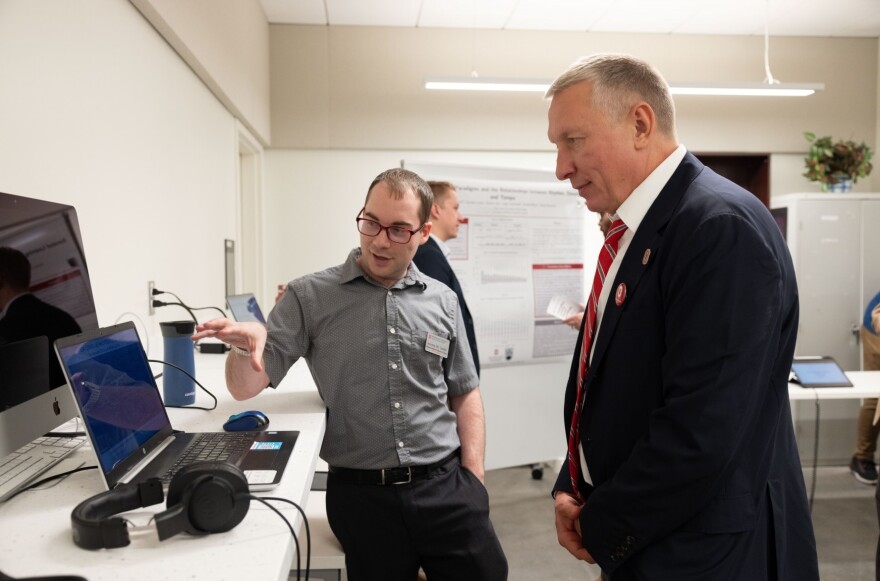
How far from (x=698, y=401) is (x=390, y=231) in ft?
2.80

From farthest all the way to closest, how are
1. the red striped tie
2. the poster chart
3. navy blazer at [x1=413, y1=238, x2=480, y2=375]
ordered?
the poster chart → navy blazer at [x1=413, y1=238, x2=480, y2=375] → the red striped tie

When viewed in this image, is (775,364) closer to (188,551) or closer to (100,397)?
(188,551)

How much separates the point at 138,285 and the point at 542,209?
229cm

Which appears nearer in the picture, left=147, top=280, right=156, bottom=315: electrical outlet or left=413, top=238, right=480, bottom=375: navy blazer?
left=147, top=280, right=156, bottom=315: electrical outlet

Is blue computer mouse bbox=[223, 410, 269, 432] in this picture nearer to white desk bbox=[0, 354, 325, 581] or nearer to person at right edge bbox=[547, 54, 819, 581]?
white desk bbox=[0, 354, 325, 581]

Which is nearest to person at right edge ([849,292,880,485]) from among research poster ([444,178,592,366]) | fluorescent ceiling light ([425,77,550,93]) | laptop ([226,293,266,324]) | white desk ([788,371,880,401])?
white desk ([788,371,880,401])

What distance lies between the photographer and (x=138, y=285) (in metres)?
2.16

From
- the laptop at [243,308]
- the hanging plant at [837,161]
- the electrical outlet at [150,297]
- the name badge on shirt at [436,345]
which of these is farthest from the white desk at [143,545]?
the hanging plant at [837,161]

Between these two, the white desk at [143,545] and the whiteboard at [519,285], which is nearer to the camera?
the white desk at [143,545]

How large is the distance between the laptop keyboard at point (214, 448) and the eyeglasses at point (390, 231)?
0.58 metres

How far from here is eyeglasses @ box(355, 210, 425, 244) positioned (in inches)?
59.7

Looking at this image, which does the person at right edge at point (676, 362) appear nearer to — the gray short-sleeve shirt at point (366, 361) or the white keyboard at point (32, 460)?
the gray short-sleeve shirt at point (366, 361)

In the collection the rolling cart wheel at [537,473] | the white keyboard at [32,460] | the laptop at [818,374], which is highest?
the white keyboard at [32,460]

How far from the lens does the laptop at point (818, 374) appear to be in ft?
9.68
